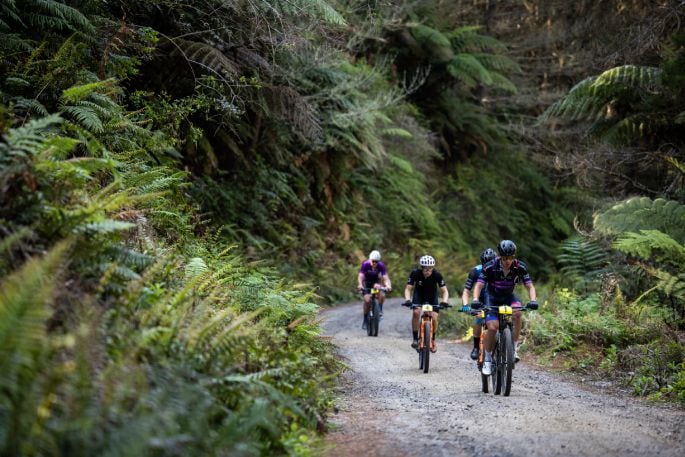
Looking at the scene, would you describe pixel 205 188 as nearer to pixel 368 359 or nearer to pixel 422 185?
pixel 368 359

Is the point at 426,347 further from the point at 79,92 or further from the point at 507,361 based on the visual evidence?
the point at 79,92

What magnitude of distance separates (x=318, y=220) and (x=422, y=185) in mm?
7714

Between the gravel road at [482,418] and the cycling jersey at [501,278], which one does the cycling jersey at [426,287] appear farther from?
the cycling jersey at [501,278]

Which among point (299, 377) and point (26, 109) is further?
point (26, 109)

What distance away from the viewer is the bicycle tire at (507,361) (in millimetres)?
8846

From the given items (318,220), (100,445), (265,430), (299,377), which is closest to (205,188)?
(318,220)

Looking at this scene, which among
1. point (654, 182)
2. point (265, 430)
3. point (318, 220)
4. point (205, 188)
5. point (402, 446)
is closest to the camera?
point (265, 430)

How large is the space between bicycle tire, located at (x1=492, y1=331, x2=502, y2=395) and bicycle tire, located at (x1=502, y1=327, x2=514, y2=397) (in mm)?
58

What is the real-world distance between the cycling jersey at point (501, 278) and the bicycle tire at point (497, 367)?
1.82ft

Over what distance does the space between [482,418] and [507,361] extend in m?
1.72

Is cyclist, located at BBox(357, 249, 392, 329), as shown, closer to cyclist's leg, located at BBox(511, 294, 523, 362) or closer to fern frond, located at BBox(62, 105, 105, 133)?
cyclist's leg, located at BBox(511, 294, 523, 362)

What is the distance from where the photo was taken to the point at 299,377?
6309 mm

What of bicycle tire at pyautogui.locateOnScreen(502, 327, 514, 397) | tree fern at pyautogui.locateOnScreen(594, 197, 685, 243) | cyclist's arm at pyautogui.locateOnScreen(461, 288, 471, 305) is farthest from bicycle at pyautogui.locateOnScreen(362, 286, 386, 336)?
bicycle tire at pyautogui.locateOnScreen(502, 327, 514, 397)

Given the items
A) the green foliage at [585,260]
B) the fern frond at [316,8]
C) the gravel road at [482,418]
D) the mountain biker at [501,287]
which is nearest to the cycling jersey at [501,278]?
the mountain biker at [501,287]
